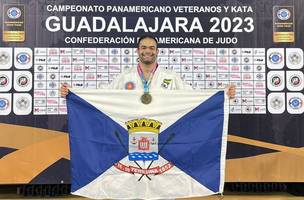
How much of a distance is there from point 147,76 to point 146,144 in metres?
0.55

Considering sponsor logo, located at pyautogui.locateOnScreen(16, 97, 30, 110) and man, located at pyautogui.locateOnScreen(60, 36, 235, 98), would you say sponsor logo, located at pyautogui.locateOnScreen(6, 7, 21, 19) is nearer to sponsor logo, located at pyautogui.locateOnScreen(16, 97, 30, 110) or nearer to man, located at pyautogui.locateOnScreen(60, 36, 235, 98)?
sponsor logo, located at pyautogui.locateOnScreen(16, 97, 30, 110)

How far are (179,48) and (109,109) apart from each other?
1522 millimetres

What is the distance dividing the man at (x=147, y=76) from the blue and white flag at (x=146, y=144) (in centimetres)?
6

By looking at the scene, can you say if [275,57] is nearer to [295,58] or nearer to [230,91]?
[295,58]

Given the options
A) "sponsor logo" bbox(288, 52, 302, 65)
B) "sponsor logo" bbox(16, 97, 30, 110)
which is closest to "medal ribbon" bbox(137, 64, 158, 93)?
"sponsor logo" bbox(16, 97, 30, 110)

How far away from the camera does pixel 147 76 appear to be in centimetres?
361

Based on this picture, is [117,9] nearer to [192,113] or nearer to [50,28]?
[50,28]

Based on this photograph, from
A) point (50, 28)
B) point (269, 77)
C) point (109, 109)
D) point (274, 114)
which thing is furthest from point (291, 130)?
point (50, 28)

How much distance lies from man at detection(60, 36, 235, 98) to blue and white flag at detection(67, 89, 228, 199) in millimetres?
65

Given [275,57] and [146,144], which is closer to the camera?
[146,144]

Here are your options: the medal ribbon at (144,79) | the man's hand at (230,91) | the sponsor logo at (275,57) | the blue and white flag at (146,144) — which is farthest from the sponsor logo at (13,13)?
the sponsor logo at (275,57)

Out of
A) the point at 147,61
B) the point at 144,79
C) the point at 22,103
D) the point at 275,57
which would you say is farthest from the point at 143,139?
the point at 275,57

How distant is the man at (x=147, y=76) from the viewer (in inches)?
139

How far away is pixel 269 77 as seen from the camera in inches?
196
